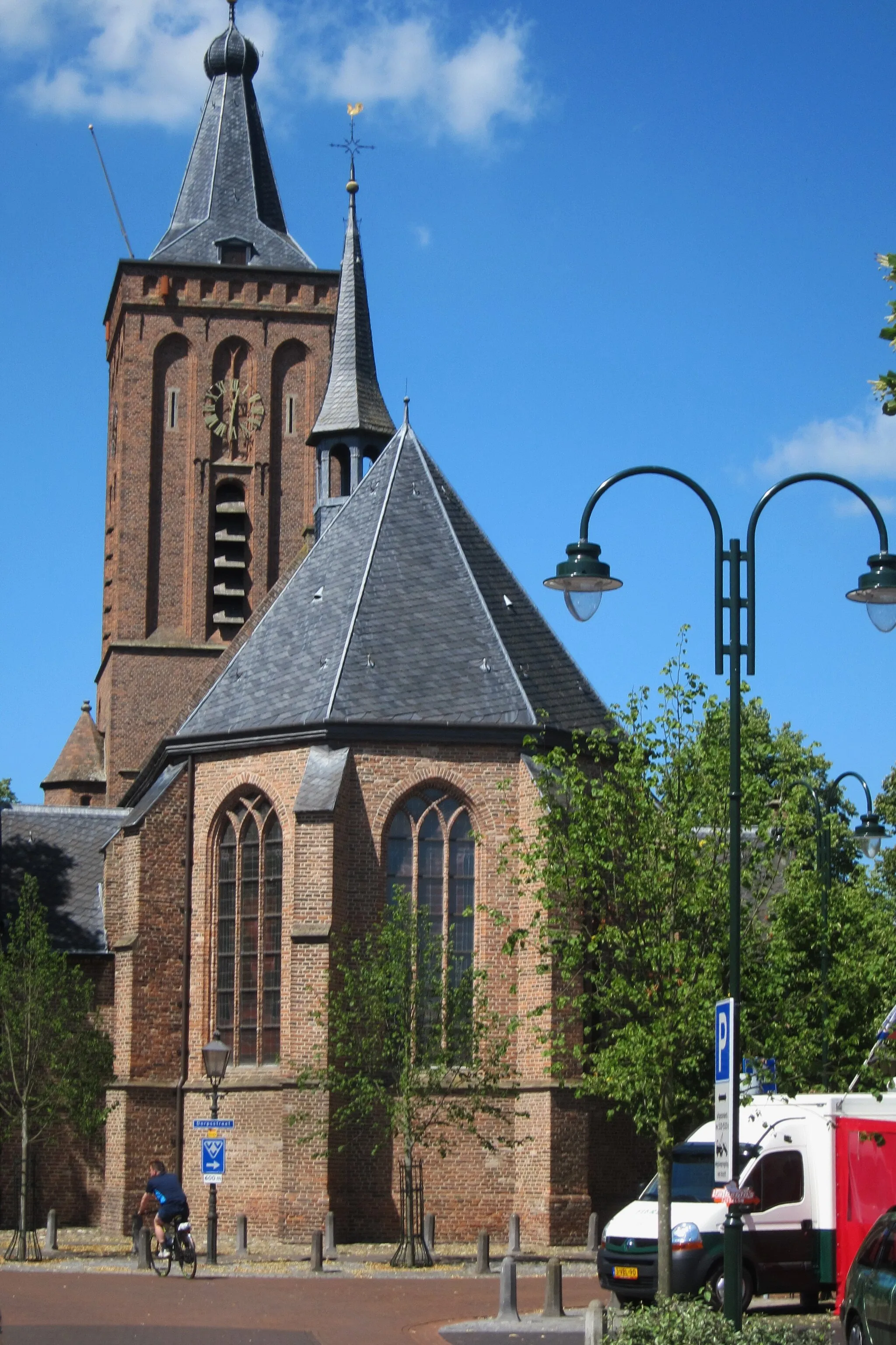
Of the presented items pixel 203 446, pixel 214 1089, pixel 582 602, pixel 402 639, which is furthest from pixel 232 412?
pixel 582 602

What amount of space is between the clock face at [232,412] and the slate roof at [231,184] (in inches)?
134

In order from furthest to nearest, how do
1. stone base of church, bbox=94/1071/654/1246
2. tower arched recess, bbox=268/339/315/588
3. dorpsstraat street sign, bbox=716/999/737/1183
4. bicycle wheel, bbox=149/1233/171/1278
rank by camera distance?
tower arched recess, bbox=268/339/315/588
stone base of church, bbox=94/1071/654/1246
bicycle wheel, bbox=149/1233/171/1278
dorpsstraat street sign, bbox=716/999/737/1183

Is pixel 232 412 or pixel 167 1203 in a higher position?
pixel 232 412

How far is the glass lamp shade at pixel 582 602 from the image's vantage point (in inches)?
558

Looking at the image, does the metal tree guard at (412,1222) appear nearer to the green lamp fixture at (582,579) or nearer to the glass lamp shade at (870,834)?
the glass lamp shade at (870,834)

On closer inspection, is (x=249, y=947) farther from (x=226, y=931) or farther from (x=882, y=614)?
(x=882, y=614)

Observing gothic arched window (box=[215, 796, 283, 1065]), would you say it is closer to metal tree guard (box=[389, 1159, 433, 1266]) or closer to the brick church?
the brick church

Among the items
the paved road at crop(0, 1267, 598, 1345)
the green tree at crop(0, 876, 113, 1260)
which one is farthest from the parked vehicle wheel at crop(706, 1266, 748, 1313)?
the green tree at crop(0, 876, 113, 1260)

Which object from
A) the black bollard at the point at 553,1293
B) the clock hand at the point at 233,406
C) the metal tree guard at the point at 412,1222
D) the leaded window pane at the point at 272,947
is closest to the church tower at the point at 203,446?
the clock hand at the point at 233,406

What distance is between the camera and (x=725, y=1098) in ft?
44.4

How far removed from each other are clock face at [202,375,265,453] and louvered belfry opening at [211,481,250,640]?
1254mm

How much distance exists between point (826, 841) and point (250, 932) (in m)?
11.5

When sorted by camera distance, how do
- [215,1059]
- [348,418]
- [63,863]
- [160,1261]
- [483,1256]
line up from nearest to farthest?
[483,1256] < [160,1261] < [215,1059] < [63,863] < [348,418]

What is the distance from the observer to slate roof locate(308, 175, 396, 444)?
4253cm
